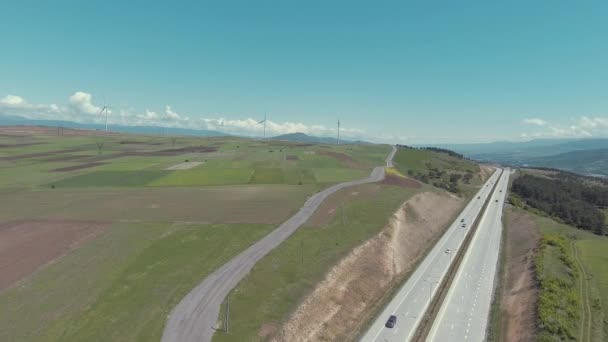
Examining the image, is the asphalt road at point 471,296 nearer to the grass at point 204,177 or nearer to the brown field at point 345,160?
the grass at point 204,177

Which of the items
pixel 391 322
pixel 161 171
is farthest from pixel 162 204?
pixel 391 322

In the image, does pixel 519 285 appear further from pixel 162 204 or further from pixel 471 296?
pixel 162 204

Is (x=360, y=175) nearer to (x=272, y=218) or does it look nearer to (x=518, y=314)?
(x=272, y=218)

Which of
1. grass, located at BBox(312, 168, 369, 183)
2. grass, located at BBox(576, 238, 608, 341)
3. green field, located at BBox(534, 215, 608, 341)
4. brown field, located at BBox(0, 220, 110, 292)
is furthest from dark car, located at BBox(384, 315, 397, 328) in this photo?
grass, located at BBox(312, 168, 369, 183)

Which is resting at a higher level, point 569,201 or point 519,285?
point 569,201

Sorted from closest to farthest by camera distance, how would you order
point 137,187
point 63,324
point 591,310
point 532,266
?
point 63,324 → point 591,310 → point 532,266 → point 137,187

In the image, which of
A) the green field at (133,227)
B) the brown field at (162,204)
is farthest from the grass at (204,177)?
the brown field at (162,204)

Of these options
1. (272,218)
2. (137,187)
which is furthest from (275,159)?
(272,218)
